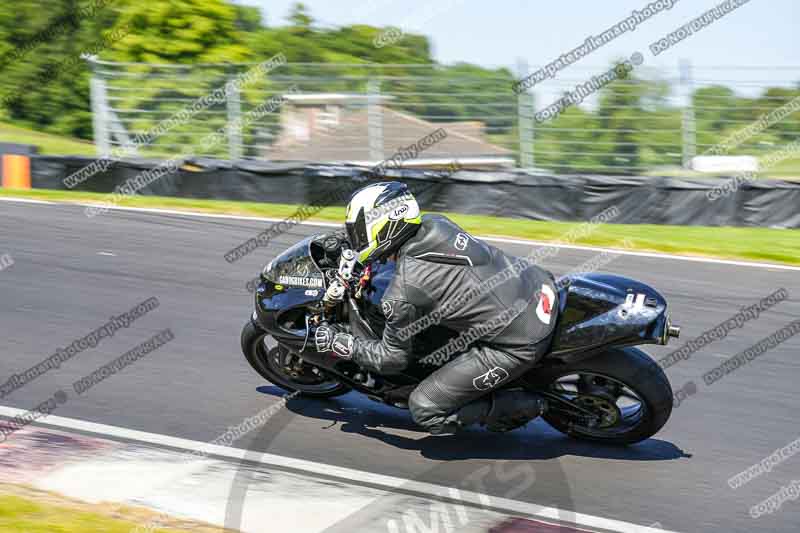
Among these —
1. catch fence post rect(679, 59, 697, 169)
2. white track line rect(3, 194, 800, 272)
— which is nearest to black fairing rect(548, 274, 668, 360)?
white track line rect(3, 194, 800, 272)

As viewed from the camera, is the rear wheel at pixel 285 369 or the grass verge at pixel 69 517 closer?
the grass verge at pixel 69 517

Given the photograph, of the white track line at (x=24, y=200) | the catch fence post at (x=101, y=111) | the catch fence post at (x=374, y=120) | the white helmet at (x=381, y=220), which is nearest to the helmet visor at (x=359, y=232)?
the white helmet at (x=381, y=220)

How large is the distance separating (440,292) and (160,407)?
89.4 inches

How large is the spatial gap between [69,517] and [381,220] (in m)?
2.20

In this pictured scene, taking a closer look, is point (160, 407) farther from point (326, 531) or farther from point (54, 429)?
point (326, 531)

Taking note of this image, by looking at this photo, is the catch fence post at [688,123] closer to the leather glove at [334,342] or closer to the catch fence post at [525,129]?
the catch fence post at [525,129]

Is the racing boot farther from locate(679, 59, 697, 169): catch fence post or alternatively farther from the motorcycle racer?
locate(679, 59, 697, 169): catch fence post

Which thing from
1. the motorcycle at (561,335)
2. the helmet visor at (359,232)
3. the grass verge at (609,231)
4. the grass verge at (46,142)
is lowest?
the grass verge at (609,231)

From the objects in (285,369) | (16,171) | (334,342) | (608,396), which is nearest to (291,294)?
(334,342)

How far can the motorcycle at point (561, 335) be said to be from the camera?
5676mm

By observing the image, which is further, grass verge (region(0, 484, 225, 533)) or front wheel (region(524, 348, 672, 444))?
front wheel (region(524, 348, 672, 444))

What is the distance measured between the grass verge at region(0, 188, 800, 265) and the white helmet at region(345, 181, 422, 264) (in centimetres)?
676

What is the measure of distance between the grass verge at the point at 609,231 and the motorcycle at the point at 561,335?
5892mm

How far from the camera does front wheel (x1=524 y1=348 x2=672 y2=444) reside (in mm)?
5723
